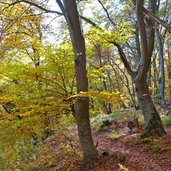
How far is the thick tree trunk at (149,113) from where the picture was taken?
961 centimetres

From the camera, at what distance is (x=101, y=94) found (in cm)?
612

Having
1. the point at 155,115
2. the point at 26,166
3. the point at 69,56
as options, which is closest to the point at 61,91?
the point at 69,56

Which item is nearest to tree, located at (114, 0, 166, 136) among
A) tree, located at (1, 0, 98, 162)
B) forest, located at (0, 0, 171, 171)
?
forest, located at (0, 0, 171, 171)

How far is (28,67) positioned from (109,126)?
29.8 ft

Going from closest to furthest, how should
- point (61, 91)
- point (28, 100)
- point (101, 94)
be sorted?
1. point (101, 94)
2. point (28, 100)
3. point (61, 91)

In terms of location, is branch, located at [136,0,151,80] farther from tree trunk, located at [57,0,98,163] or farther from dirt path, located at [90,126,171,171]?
dirt path, located at [90,126,171,171]

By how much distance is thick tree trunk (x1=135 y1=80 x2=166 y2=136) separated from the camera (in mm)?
9609

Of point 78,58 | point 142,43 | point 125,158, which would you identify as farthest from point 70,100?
point 142,43

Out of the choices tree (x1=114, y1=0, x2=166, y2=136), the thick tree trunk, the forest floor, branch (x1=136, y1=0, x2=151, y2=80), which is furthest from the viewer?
the thick tree trunk

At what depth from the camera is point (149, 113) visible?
9672 millimetres

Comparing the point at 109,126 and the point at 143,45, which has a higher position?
the point at 143,45

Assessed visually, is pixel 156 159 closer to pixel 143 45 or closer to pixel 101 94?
pixel 101 94

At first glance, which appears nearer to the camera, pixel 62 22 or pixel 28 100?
pixel 28 100

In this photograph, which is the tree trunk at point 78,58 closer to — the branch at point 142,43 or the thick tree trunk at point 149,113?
the branch at point 142,43
